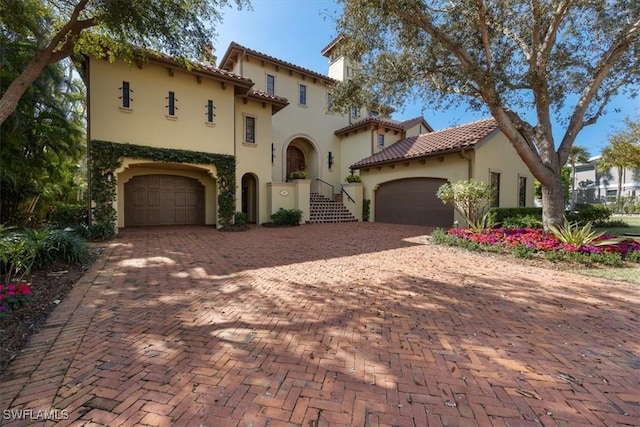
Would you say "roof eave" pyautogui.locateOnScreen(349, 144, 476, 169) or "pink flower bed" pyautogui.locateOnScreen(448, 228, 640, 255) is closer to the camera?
"pink flower bed" pyautogui.locateOnScreen(448, 228, 640, 255)

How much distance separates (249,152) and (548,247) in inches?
472

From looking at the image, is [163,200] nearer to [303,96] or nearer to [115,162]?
[115,162]

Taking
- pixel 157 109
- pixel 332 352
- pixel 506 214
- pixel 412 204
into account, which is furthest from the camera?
pixel 412 204

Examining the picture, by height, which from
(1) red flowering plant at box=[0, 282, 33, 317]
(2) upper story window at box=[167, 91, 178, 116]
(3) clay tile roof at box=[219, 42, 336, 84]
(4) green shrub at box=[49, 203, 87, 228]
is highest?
(3) clay tile roof at box=[219, 42, 336, 84]

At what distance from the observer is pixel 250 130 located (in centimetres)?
1402

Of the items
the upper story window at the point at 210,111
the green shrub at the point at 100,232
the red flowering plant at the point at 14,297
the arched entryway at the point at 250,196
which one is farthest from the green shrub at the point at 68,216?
the red flowering plant at the point at 14,297

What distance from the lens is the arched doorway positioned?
18484 mm

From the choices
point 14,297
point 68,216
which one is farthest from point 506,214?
point 68,216

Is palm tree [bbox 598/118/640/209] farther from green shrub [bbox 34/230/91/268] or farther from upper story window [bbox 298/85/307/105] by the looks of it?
green shrub [bbox 34/230/91/268]

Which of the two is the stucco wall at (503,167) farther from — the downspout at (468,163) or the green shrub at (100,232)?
the green shrub at (100,232)

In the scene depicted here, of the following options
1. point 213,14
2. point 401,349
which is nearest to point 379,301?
point 401,349

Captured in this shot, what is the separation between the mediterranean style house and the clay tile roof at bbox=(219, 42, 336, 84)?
0.23 feet

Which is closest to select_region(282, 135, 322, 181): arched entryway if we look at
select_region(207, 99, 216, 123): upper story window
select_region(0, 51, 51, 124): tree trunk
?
select_region(207, 99, 216, 123): upper story window

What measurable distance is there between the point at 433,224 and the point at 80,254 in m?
12.8
